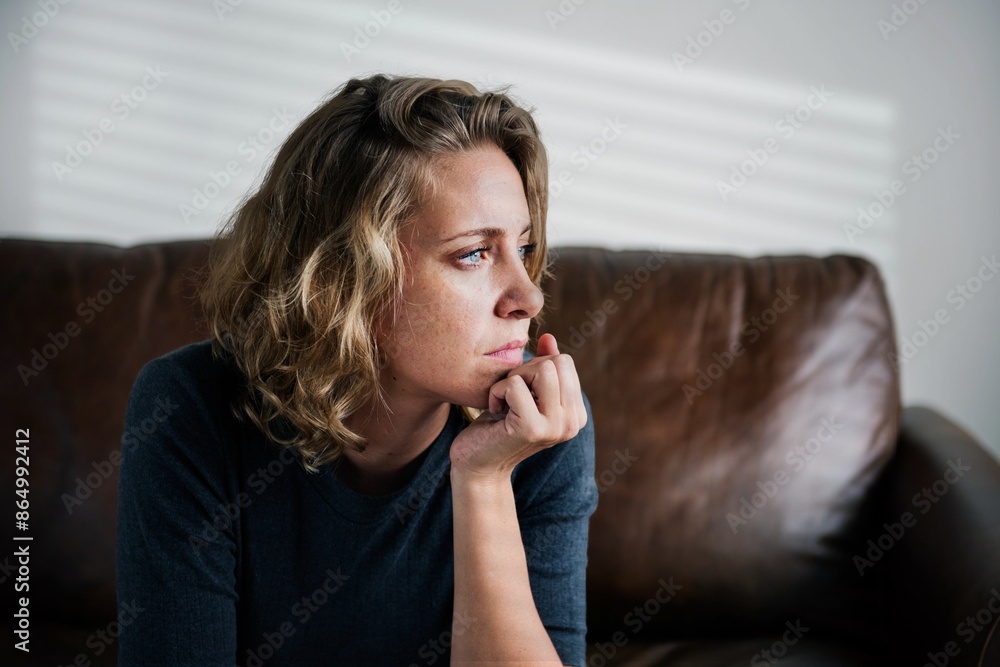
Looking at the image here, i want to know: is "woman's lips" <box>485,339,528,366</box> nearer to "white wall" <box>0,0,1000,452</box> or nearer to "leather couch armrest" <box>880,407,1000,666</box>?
"leather couch armrest" <box>880,407,1000,666</box>

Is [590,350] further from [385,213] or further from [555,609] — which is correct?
[385,213]

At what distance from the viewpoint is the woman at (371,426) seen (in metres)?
1.00

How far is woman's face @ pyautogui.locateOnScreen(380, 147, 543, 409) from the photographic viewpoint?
3.28 ft

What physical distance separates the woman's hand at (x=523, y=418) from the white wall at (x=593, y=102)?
2.96ft

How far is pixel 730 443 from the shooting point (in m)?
1.48

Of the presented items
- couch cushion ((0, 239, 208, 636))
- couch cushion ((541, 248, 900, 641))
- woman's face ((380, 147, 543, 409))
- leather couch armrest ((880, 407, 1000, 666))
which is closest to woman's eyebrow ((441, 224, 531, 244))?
woman's face ((380, 147, 543, 409))

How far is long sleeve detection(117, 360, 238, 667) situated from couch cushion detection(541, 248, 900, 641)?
2.32ft

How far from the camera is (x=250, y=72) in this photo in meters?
1.85

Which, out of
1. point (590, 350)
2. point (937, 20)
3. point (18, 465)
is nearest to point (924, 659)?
point (590, 350)

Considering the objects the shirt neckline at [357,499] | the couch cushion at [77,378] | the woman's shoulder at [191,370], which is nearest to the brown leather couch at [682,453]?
the couch cushion at [77,378]

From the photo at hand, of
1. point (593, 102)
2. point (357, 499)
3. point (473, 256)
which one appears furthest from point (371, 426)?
point (593, 102)

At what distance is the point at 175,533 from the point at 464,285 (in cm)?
50

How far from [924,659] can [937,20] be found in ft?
4.81

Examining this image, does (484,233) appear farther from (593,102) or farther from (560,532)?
(593,102)
